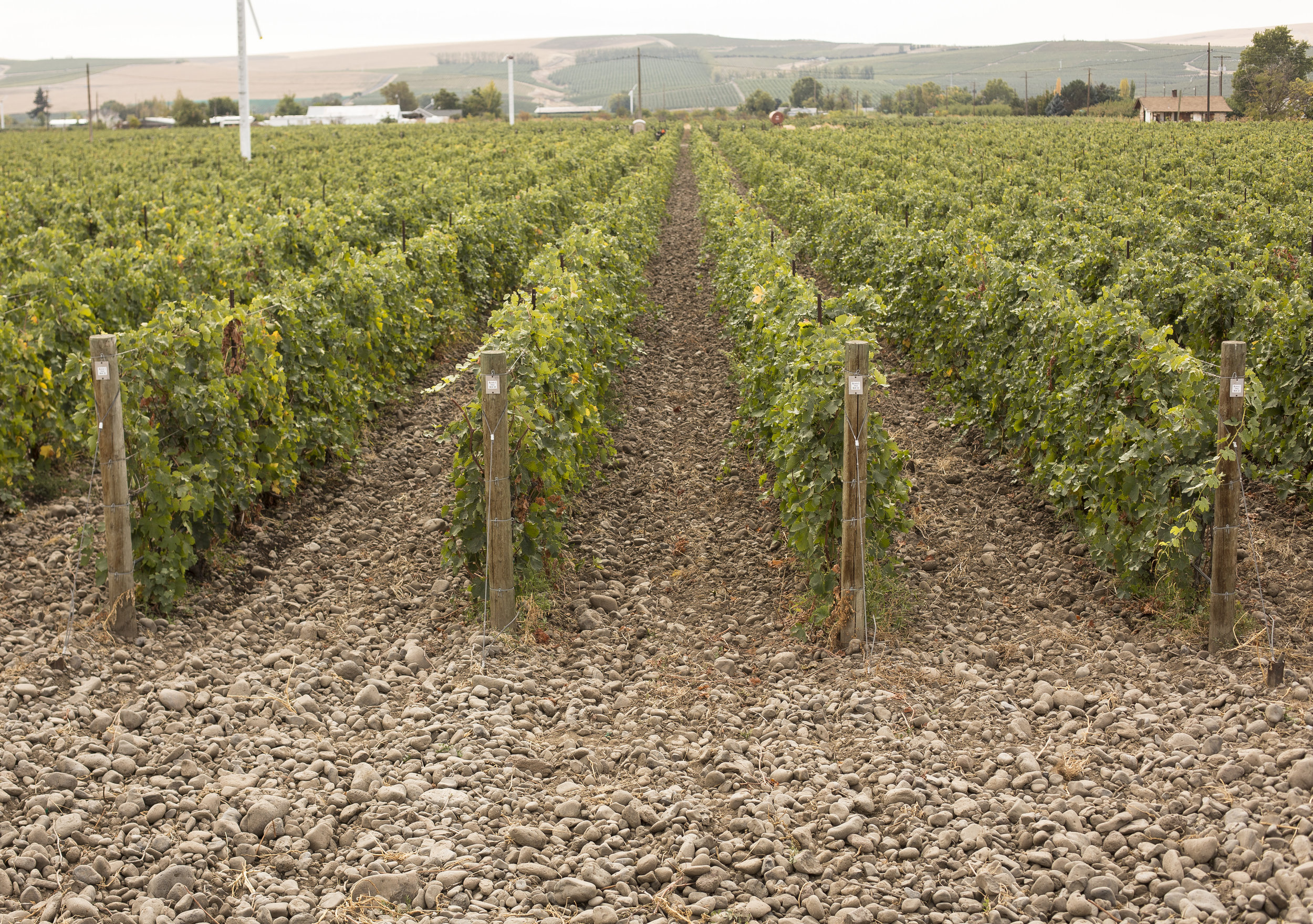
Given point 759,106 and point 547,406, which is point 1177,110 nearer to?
point 759,106

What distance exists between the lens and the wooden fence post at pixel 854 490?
20.0ft

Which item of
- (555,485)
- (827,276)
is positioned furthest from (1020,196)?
(555,485)

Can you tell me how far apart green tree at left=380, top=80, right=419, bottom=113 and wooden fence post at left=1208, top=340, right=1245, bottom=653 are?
158 meters

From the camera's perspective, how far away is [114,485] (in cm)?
619

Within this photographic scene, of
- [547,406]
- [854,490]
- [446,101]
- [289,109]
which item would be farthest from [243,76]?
[289,109]

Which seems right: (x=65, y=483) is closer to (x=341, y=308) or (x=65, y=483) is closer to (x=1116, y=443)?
(x=341, y=308)

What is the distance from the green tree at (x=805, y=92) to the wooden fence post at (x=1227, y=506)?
507ft

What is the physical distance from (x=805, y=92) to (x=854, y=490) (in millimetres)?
161123

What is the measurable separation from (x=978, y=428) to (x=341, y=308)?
21.2 feet

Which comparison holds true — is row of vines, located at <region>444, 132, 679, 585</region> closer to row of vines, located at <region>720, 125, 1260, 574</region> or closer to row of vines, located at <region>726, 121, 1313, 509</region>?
row of vines, located at <region>720, 125, 1260, 574</region>

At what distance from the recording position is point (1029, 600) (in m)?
6.96

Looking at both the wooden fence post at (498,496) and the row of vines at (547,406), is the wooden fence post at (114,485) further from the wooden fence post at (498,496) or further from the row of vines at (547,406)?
the wooden fence post at (498,496)

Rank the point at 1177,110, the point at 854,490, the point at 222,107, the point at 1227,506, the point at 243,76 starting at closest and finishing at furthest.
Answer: the point at 1227,506
the point at 854,490
the point at 243,76
the point at 1177,110
the point at 222,107

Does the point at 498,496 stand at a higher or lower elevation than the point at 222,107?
lower
